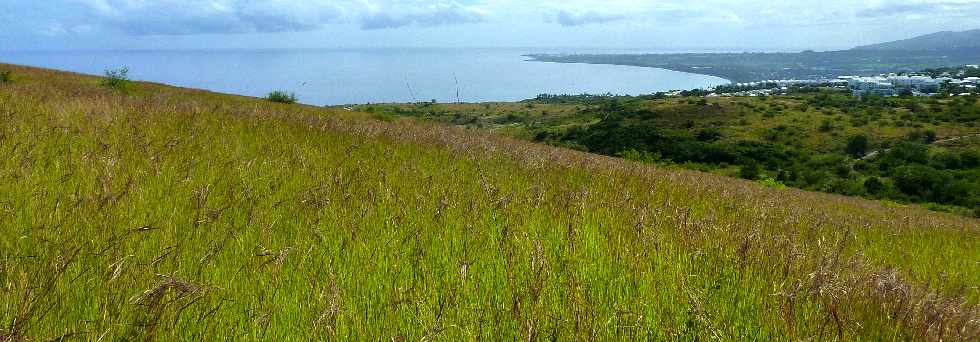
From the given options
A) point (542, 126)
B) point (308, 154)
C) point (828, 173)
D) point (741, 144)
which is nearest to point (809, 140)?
point (741, 144)

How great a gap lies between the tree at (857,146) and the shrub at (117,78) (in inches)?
4851

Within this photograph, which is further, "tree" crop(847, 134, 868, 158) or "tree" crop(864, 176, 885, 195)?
"tree" crop(847, 134, 868, 158)

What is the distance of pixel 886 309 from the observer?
2.38m

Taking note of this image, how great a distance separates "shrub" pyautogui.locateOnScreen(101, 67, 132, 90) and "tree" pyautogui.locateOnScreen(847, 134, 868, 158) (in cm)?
12322

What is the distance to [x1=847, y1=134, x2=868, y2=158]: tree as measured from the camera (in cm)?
11119

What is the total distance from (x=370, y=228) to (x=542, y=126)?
142 metres

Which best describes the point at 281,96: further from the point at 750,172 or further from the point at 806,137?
the point at 806,137

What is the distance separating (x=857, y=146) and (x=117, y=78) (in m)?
128

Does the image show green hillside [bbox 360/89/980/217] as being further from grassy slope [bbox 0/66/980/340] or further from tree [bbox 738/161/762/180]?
grassy slope [bbox 0/66/980/340]

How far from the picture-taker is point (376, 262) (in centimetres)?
274

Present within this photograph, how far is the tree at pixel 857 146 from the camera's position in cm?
11119

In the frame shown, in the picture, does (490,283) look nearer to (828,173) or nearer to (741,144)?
(828,173)

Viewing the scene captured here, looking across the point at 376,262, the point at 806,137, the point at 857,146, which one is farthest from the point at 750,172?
the point at 376,262

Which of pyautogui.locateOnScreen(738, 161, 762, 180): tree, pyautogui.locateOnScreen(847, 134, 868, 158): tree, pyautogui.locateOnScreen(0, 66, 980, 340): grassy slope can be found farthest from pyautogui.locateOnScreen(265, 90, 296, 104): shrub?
pyautogui.locateOnScreen(847, 134, 868, 158): tree
